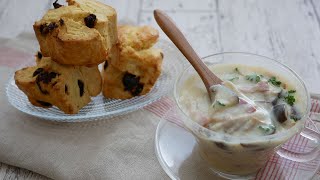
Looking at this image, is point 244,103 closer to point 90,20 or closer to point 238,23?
point 90,20

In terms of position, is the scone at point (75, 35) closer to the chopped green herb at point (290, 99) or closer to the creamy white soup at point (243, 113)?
the creamy white soup at point (243, 113)

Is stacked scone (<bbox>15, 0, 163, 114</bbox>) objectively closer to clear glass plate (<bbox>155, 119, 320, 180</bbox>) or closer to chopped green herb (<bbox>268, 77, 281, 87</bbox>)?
clear glass plate (<bbox>155, 119, 320, 180</bbox>)

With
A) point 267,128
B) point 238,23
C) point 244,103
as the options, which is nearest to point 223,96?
point 244,103

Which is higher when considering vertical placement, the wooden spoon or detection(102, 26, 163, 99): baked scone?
the wooden spoon

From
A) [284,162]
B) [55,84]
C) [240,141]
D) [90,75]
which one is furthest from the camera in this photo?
[90,75]

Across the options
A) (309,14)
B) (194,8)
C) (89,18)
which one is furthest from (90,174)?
(309,14)

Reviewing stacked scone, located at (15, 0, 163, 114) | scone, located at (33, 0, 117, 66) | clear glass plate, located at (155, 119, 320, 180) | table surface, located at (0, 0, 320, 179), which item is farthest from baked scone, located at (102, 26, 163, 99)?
table surface, located at (0, 0, 320, 179)
